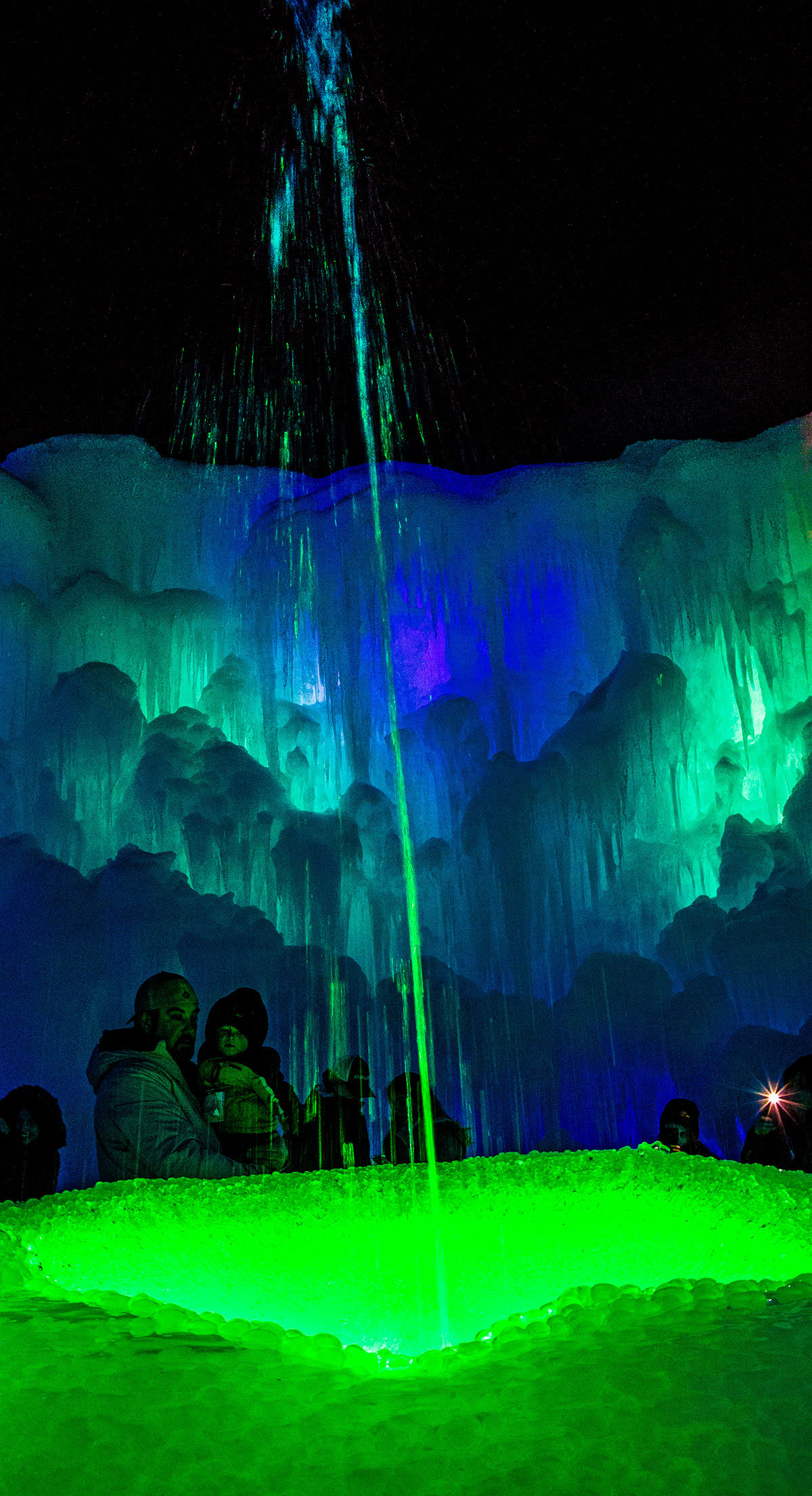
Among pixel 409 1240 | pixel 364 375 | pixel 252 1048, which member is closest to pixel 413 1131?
pixel 252 1048

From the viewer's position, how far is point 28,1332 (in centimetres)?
356

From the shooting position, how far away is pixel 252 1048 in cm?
1042

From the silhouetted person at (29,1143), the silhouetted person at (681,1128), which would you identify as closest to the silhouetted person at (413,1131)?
the silhouetted person at (681,1128)

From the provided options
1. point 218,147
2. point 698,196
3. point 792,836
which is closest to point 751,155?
point 698,196

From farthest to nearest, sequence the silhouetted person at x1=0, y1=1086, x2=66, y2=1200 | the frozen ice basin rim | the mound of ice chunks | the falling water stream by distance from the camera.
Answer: the silhouetted person at x1=0, y1=1086, x2=66, y2=1200, the falling water stream, the frozen ice basin rim, the mound of ice chunks

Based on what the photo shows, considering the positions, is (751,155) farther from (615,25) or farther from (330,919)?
(330,919)

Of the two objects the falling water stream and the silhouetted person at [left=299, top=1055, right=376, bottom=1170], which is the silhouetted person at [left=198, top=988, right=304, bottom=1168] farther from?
the falling water stream

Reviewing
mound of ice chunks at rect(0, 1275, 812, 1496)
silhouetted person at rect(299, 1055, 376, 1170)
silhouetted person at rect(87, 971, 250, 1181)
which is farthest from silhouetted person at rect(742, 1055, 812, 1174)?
mound of ice chunks at rect(0, 1275, 812, 1496)

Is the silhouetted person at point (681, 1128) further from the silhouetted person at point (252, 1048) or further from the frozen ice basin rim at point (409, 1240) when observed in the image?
the silhouetted person at point (252, 1048)

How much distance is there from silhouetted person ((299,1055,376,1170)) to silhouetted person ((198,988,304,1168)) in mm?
115

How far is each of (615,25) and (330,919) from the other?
8.77 metres

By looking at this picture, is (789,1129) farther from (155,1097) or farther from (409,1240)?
(155,1097)

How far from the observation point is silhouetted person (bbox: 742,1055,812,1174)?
9.84 meters

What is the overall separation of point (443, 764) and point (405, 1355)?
8.82 m
